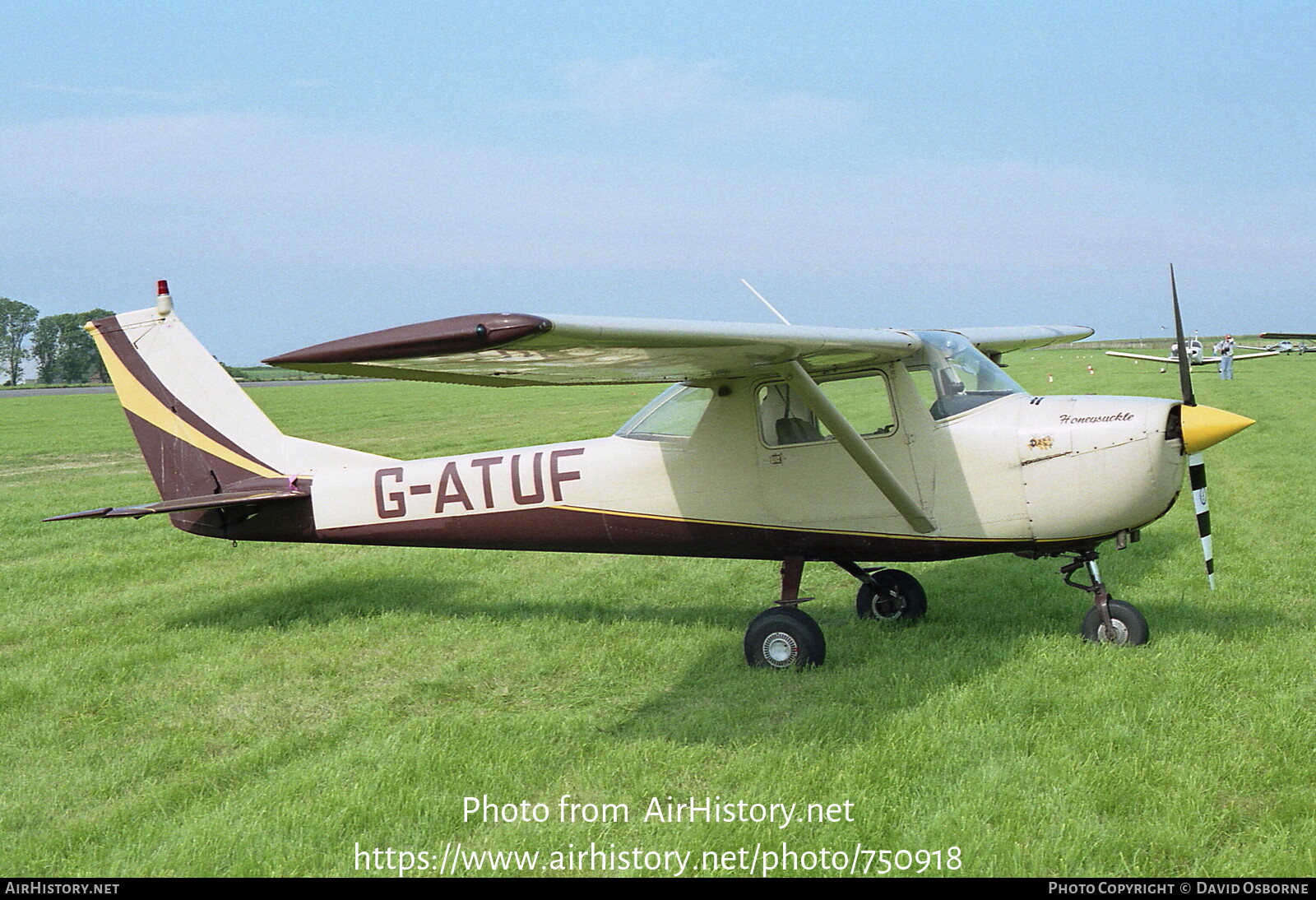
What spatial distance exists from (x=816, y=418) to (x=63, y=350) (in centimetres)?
13016

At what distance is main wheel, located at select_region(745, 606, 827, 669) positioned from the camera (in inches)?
255

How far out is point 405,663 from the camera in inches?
272

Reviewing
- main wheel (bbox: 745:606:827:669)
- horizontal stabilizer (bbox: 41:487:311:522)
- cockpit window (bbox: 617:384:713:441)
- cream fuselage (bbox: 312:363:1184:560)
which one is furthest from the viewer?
horizontal stabilizer (bbox: 41:487:311:522)

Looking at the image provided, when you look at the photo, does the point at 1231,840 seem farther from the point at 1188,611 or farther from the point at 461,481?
the point at 461,481

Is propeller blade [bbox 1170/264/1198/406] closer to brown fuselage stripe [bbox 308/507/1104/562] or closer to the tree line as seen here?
brown fuselage stripe [bbox 308/507/1104/562]

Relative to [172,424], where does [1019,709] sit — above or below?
below

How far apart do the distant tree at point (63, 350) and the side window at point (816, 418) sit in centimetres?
12056

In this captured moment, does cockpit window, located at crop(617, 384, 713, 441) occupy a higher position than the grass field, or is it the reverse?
cockpit window, located at crop(617, 384, 713, 441)

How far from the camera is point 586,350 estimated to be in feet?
16.7

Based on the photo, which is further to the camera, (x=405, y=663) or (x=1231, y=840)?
(x=405, y=663)

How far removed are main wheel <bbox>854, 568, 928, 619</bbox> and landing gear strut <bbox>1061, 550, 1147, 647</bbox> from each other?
1.28 metres

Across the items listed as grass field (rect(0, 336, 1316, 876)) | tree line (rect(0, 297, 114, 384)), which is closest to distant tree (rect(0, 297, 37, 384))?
tree line (rect(0, 297, 114, 384))
